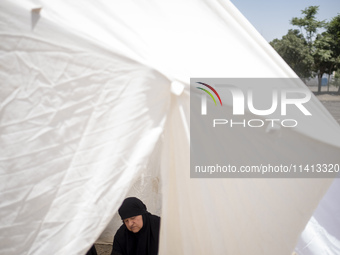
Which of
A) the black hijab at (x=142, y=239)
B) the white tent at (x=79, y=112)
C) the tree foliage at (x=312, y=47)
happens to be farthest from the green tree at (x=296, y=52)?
the white tent at (x=79, y=112)

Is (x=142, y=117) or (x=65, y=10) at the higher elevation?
(x=65, y=10)

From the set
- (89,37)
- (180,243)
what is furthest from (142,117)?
(180,243)

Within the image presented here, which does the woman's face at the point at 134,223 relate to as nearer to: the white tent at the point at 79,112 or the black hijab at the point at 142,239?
the black hijab at the point at 142,239

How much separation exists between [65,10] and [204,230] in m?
1.22

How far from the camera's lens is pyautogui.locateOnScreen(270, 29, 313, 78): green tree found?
87.1 feet

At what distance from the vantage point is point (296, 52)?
87.4ft

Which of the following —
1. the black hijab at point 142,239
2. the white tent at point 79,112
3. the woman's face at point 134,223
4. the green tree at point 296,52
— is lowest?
the black hijab at point 142,239

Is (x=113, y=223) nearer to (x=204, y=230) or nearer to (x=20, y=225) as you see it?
(x=204, y=230)

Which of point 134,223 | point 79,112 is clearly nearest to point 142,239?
point 134,223

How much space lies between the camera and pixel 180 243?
1828 mm

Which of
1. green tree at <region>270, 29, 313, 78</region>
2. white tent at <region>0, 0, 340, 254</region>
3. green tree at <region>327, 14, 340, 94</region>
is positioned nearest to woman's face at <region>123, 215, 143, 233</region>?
white tent at <region>0, 0, 340, 254</region>

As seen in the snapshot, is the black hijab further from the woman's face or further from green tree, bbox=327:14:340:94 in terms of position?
green tree, bbox=327:14:340:94

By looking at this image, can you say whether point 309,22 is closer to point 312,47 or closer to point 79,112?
point 312,47

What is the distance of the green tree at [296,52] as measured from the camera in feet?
87.1
